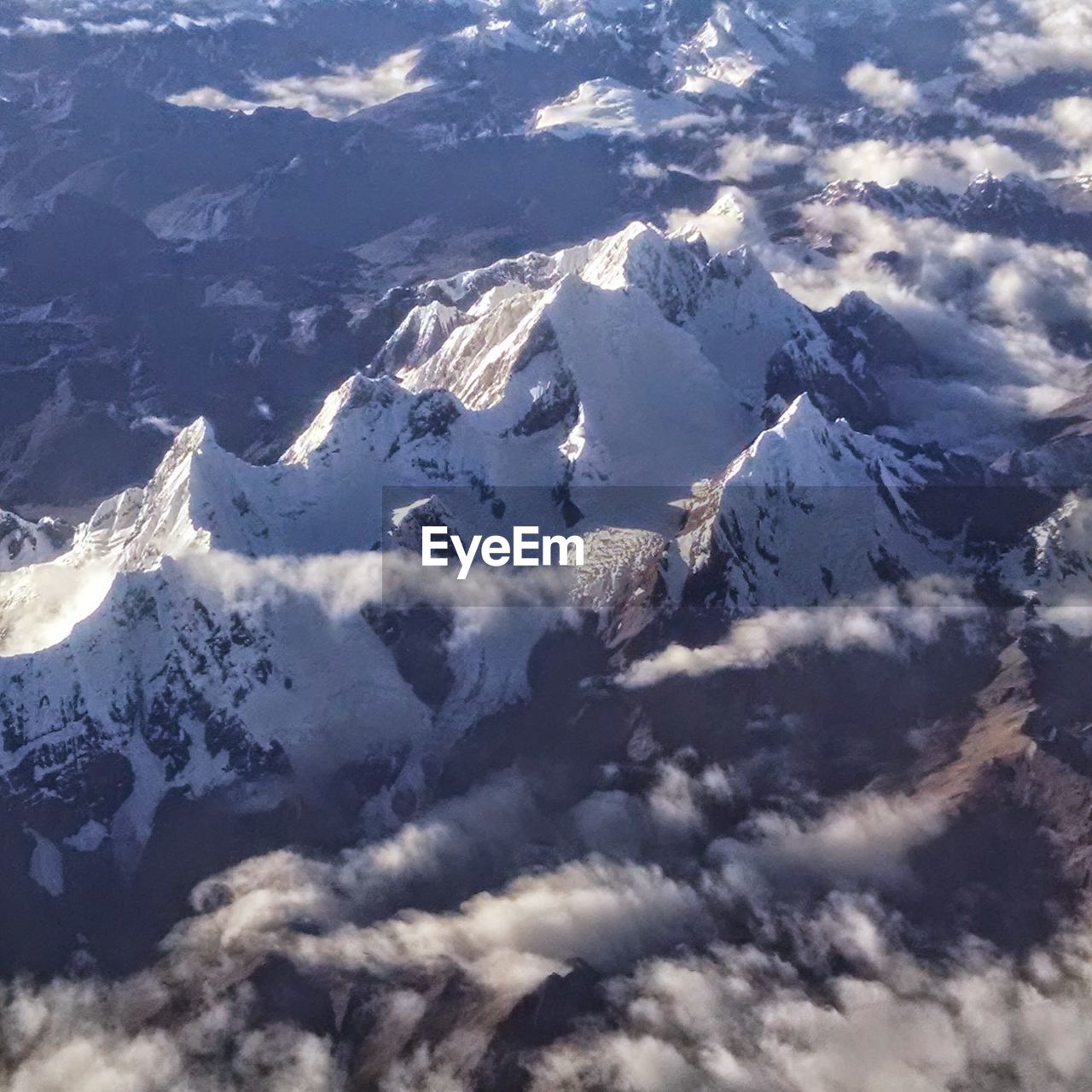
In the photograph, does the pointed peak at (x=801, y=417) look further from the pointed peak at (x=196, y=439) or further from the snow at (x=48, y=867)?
the snow at (x=48, y=867)

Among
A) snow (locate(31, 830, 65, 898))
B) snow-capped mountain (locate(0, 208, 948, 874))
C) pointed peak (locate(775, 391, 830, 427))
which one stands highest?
pointed peak (locate(775, 391, 830, 427))

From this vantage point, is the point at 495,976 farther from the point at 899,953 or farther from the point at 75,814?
the point at 75,814

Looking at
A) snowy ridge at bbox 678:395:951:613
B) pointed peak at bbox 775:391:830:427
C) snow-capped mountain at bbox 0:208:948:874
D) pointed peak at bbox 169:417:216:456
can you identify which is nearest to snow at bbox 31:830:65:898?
snow-capped mountain at bbox 0:208:948:874

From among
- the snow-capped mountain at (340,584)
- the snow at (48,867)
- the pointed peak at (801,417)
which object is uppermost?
the pointed peak at (801,417)

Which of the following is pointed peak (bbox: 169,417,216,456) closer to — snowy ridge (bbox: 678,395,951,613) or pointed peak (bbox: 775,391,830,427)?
snowy ridge (bbox: 678,395,951,613)

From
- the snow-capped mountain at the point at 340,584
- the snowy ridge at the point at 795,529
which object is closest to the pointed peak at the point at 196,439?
the snow-capped mountain at the point at 340,584

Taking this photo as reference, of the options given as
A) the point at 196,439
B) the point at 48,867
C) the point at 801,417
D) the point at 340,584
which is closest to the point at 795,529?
the point at 801,417

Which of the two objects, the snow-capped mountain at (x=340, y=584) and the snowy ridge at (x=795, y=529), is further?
the snowy ridge at (x=795, y=529)

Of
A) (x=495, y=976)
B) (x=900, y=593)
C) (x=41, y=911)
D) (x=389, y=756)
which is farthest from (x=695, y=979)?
(x=41, y=911)

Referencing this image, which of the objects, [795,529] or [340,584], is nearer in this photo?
[340,584]

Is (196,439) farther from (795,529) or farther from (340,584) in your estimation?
(795,529)

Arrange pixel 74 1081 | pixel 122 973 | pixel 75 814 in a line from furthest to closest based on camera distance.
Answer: pixel 75 814 → pixel 122 973 → pixel 74 1081
